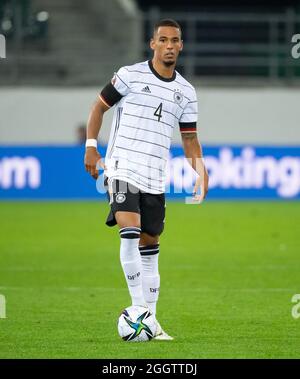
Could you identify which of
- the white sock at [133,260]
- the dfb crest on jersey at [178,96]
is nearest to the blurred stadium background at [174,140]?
the white sock at [133,260]

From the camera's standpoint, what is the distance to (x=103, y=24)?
27.6 m

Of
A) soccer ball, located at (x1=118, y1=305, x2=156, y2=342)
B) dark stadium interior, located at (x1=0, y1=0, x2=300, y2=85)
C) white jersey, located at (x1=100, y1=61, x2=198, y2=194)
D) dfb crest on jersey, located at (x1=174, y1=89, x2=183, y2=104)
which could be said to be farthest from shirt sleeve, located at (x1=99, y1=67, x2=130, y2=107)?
dark stadium interior, located at (x1=0, y1=0, x2=300, y2=85)

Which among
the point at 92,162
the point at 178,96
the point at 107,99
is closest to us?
the point at 92,162

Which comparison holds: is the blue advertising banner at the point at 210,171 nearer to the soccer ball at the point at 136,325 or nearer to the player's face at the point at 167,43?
the player's face at the point at 167,43

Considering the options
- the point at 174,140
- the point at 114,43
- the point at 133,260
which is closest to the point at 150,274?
the point at 133,260

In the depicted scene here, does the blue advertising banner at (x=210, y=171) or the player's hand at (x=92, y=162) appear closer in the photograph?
the player's hand at (x=92, y=162)

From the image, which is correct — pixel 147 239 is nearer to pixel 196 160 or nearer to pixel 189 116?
pixel 196 160

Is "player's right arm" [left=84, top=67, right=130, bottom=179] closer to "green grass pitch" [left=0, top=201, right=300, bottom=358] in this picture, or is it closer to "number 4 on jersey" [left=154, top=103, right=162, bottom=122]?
"number 4 on jersey" [left=154, top=103, right=162, bottom=122]

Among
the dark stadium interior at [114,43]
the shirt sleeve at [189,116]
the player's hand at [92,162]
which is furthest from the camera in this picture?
the dark stadium interior at [114,43]

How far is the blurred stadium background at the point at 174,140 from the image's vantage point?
14.4m

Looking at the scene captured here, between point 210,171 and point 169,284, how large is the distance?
1140cm

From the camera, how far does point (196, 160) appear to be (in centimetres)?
902

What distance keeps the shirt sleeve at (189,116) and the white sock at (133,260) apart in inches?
41.2

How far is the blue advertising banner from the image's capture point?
2356cm
